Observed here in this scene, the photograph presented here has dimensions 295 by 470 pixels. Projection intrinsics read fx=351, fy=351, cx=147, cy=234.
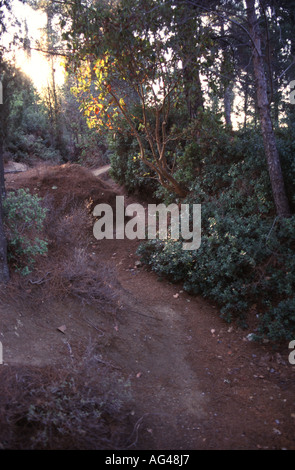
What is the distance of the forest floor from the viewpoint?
3312 mm

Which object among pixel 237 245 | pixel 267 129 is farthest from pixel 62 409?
pixel 267 129

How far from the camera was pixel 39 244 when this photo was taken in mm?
5301

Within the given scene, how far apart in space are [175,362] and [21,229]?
286 cm

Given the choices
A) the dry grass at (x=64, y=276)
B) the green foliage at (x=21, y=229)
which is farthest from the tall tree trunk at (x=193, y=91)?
Answer: the green foliage at (x=21, y=229)

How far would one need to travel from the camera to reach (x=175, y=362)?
4633mm

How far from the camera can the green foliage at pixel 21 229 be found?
4914 millimetres

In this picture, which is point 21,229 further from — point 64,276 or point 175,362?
point 175,362

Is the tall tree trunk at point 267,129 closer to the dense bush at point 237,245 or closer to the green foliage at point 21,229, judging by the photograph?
the dense bush at point 237,245

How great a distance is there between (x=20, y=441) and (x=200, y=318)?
3747mm

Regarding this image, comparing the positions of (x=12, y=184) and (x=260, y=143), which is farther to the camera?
(x=12, y=184)

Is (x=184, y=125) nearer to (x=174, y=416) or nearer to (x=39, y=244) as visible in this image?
(x=39, y=244)

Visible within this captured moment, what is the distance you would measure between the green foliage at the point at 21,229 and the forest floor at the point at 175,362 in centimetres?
63
